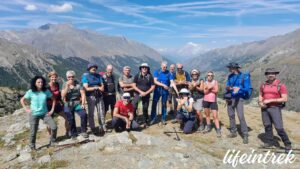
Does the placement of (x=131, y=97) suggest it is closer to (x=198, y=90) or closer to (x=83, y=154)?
(x=198, y=90)

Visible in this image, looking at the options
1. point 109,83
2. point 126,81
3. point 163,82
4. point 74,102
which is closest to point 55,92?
point 74,102

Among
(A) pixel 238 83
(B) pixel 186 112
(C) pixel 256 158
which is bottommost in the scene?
(C) pixel 256 158

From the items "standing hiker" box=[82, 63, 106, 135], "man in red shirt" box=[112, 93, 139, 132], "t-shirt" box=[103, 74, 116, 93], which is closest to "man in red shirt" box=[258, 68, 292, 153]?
"man in red shirt" box=[112, 93, 139, 132]

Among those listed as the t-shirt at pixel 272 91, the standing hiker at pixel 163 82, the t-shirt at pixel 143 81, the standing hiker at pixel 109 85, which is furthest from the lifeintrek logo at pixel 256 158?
the standing hiker at pixel 109 85

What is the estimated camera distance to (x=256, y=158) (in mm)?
14320

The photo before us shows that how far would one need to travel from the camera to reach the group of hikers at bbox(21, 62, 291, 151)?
1532 centimetres

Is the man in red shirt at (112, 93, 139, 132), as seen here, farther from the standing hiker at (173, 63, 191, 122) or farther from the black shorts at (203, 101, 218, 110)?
the black shorts at (203, 101, 218, 110)

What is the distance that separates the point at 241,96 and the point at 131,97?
20.9 ft

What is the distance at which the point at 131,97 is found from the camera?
19.2 m

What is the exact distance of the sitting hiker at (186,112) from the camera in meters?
18.6

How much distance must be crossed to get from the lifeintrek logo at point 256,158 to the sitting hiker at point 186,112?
3.86 metres

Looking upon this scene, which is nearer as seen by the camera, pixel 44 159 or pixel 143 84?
pixel 44 159

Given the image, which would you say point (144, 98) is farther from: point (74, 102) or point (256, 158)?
point (256, 158)

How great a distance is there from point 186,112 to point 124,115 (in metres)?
3.77
